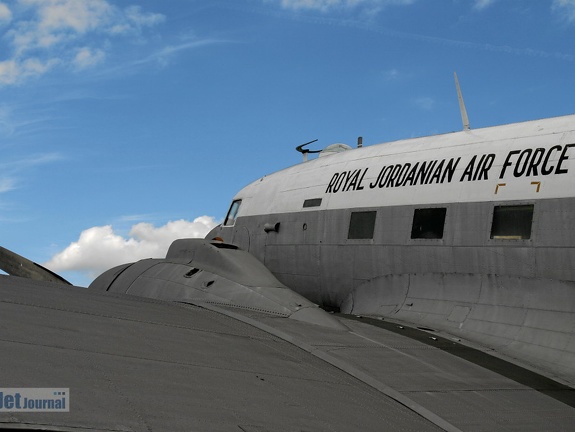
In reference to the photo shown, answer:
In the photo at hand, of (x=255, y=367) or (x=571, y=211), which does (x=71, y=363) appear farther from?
(x=571, y=211)

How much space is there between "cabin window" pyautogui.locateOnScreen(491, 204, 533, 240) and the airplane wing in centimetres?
195

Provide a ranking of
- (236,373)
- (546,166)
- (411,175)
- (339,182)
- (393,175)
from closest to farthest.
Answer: (236,373) → (546,166) → (411,175) → (393,175) → (339,182)

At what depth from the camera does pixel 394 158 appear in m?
12.3

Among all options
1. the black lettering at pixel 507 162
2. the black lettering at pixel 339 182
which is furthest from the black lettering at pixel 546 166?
the black lettering at pixel 339 182

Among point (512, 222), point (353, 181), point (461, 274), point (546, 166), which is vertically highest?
point (353, 181)

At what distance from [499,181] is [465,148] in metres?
1.06

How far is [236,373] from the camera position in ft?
18.8

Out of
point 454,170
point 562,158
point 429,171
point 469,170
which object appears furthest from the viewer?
point 429,171

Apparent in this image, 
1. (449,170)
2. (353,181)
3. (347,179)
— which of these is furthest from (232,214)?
(449,170)

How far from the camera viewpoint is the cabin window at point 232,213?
54.7 feet

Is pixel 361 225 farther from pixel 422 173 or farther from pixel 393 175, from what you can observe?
pixel 422 173

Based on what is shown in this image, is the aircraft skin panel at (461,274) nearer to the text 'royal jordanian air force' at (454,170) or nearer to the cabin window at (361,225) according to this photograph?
the cabin window at (361,225)

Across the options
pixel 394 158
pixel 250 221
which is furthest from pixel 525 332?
pixel 250 221

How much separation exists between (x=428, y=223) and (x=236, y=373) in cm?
630
